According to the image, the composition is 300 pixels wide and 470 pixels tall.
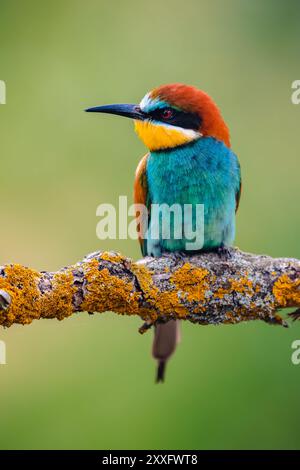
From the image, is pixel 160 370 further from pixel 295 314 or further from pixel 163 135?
pixel 163 135

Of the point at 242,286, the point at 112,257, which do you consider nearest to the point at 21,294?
the point at 112,257

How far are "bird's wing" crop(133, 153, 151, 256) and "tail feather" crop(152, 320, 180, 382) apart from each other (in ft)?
1.27

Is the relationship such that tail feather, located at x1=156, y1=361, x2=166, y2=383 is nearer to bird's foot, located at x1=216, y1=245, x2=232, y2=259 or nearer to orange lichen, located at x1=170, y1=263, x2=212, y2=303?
bird's foot, located at x1=216, y1=245, x2=232, y2=259

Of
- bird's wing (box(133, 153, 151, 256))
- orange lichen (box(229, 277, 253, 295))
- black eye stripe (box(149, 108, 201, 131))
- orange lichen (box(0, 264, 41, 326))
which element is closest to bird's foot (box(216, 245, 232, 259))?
orange lichen (box(229, 277, 253, 295))

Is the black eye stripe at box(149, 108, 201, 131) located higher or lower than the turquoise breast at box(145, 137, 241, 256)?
higher

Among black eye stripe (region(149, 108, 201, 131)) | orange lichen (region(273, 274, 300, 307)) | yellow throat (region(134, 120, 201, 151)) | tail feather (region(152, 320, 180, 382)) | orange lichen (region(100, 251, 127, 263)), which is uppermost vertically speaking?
black eye stripe (region(149, 108, 201, 131))

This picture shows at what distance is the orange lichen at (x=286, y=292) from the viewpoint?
8.20 ft

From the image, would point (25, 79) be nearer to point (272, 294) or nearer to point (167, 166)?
point (167, 166)

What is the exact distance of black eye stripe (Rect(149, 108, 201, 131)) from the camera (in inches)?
117

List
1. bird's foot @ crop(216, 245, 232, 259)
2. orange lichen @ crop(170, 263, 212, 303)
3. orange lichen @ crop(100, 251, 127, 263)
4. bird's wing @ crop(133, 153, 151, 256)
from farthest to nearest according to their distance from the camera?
bird's wing @ crop(133, 153, 151, 256), bird's foot @ crop(216, 245, 232, 259), orange lichen @ crop(170, 263, 212, 303), orange lichen @ crop(100, 251, 127, 263)

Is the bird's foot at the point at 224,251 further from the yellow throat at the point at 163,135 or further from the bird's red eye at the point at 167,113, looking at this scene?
the bird's red eye at the point at 167,113

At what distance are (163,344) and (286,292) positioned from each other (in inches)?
31.1

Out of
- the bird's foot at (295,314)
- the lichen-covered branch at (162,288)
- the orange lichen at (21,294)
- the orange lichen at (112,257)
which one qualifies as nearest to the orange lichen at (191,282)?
the lichen-covered branch at (162,288)

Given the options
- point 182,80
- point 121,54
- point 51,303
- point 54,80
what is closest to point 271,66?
point 182,80
